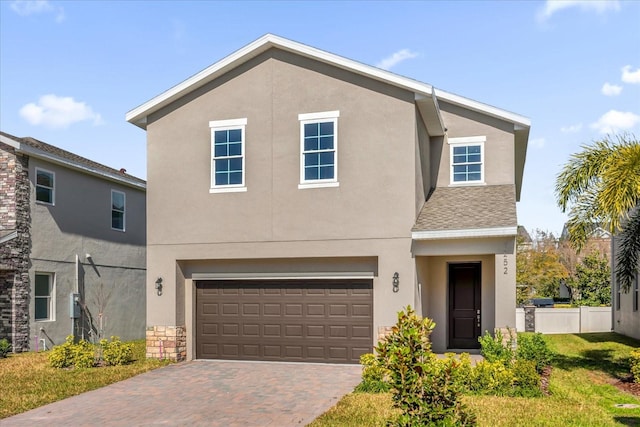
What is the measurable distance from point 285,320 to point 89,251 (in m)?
9.09

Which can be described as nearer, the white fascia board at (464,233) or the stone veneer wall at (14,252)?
the white fascia board at (464,233)

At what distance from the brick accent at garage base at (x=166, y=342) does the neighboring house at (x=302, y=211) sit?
36 millimetres

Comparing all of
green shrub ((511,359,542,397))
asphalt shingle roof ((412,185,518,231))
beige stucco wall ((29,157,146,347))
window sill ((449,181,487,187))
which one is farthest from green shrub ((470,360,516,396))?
beige stucco wall ((29,157,146,347))

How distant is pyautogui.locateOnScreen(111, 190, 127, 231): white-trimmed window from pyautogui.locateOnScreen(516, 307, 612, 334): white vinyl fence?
56.3 feet

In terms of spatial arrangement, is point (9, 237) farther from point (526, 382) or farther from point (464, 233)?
point (526, 382)

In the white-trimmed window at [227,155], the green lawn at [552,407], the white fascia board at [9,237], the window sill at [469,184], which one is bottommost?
the green lawn at [552,407]

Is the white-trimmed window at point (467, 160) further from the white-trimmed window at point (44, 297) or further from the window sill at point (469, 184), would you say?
the white-trimmed window at point (44, 297)

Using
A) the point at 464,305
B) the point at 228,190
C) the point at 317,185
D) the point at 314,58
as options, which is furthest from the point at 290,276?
the point at 314,58

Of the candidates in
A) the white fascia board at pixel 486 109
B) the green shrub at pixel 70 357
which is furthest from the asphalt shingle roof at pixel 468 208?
the green shrub at pixel 70 357

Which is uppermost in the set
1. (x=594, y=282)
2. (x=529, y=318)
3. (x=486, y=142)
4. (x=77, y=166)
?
(x=486, y=142)

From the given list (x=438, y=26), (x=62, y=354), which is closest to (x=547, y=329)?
(x=438, y=26)

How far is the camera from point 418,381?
6938mm

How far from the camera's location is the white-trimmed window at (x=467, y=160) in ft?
56.5

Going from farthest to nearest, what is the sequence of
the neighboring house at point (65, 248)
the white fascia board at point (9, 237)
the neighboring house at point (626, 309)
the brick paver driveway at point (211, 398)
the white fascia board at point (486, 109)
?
the neighboring house at point (626, 309), the neighboring house at point (65, 248), the white fascia board at point (9, 237), the white fascia board at point (486, 109), the brick paver driveway at point (211, 398)
